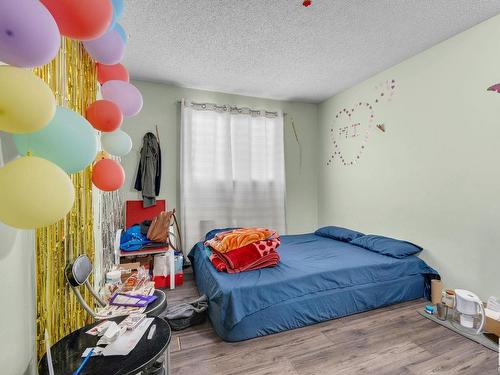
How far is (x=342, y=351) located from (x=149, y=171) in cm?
281

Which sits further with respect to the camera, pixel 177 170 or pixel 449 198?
pixel 177 170

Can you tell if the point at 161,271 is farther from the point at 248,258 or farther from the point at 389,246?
the point at 389,246

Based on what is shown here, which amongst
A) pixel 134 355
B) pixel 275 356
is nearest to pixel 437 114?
pixel 275 356

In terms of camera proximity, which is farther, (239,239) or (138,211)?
(138,211)

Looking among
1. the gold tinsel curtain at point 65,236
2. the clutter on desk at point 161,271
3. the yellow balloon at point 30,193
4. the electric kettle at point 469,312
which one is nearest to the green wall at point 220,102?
the clutter on desk at point 161,271

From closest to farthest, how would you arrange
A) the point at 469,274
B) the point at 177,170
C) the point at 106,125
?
the point at 106,125
the point at 469,274
the point at 177,170

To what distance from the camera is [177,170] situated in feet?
11.6

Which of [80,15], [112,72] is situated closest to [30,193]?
[80,15]

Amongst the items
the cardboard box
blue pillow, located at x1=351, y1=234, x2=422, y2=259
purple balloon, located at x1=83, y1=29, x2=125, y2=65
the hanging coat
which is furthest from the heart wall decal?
purple balloon, located at x1=83, y1=29, x2=125, y2=65

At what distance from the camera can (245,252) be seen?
223 cm

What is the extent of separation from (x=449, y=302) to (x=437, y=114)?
5.71 ft

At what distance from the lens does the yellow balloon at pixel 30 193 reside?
0.60 m

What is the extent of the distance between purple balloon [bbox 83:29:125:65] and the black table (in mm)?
1319

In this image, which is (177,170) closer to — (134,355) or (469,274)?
(134,355)
